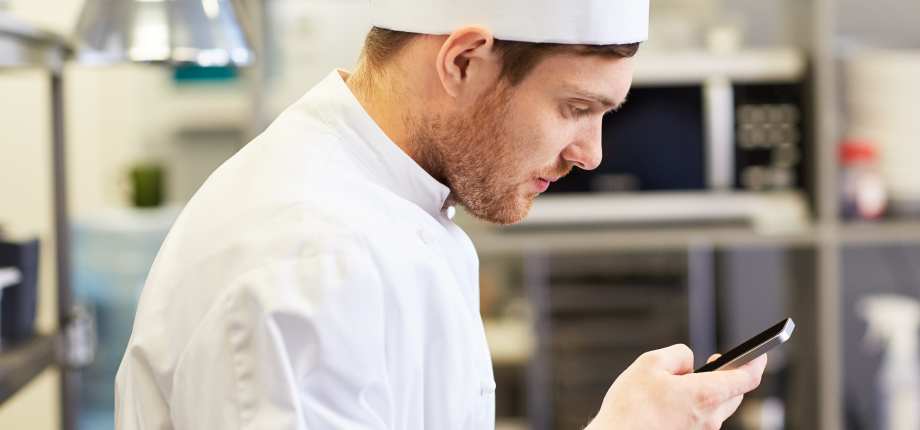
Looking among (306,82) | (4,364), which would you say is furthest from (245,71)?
(4,364)

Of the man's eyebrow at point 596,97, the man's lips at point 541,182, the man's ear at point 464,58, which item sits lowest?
the man's lips at point 541,182

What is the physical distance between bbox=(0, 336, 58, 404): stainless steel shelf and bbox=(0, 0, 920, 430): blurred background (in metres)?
0.61

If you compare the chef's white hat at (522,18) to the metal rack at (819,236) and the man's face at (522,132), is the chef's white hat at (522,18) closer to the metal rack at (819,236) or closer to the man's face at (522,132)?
the man's face at (522,132)

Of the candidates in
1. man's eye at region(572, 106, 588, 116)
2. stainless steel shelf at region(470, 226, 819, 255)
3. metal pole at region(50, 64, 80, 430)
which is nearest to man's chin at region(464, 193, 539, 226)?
man's eye at region(572, 106, 588, 116)

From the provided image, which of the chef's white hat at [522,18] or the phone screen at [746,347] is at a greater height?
the chef's white hat at [522,18]

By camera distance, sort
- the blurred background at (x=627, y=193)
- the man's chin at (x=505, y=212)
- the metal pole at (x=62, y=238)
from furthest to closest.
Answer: the blurred background at (x=627, y=193) → the metal pole at (x=62, y=238) → the man's chin at (x=505, y=212)

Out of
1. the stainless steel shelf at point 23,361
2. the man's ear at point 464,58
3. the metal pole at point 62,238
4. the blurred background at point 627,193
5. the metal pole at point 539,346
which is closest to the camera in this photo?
the man's ear at point 464,58

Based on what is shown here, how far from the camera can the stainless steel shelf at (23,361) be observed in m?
1.07

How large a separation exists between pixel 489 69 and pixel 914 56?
1.70 m

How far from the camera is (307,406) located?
553mm

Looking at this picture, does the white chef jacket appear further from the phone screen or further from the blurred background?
the blurred background

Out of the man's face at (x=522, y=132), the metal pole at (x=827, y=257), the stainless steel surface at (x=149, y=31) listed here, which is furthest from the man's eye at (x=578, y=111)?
the metal pole at (x=827, y=257)

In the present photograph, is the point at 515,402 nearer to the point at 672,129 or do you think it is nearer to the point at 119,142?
the point at 672,129

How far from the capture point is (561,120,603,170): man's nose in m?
0.77
